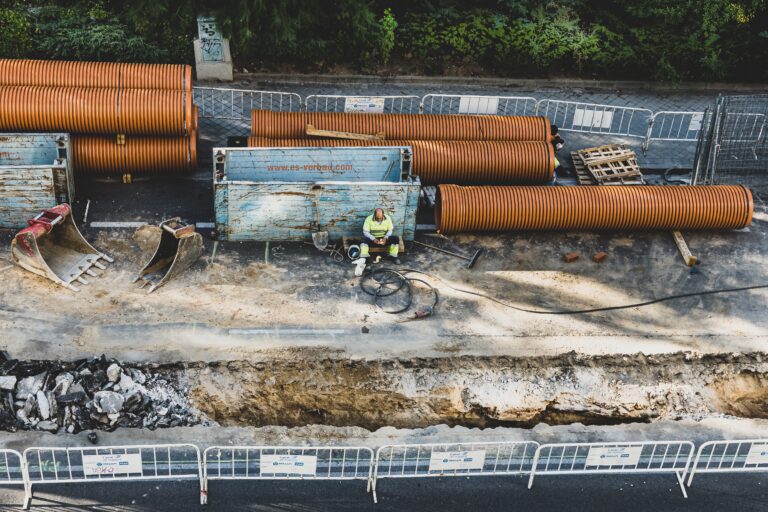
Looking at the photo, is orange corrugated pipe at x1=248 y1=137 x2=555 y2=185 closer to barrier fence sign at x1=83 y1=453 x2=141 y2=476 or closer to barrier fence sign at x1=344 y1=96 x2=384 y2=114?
barrier fence sign at x1=344 y1=96 x2=384 y2=114

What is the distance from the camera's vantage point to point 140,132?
17.3 m

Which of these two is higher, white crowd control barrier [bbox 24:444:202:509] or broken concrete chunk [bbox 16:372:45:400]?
broken concrete chunk [bbox 16:372:45:400]

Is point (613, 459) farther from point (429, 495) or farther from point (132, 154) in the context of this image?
point (132, 154)

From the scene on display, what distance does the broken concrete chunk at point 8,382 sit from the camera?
41.9ft

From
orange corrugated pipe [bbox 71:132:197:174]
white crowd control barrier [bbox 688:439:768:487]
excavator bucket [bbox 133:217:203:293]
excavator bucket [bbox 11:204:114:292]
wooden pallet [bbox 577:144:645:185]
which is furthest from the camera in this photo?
wooden pallet [bbox 577:144:645:185]

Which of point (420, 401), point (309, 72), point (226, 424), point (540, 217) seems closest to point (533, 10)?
point (309, 72)

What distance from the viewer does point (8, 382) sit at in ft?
42.1

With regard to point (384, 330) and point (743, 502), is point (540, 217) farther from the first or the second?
point (743, 502)

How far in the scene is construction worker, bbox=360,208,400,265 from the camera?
15.9m

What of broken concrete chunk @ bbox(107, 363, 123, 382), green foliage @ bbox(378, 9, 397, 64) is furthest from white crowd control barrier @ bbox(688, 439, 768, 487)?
green foliage @ bbox(378, 9, 397, 64)

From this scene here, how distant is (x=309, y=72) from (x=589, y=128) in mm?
7326

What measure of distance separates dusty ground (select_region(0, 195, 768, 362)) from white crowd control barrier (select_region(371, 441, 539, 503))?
7.62 ft

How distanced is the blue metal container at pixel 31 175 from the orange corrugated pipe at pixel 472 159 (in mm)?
3694

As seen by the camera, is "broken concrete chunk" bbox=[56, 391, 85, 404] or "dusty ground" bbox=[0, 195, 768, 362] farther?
"dusty ground" bbox=[0, 195, 768, 362]
